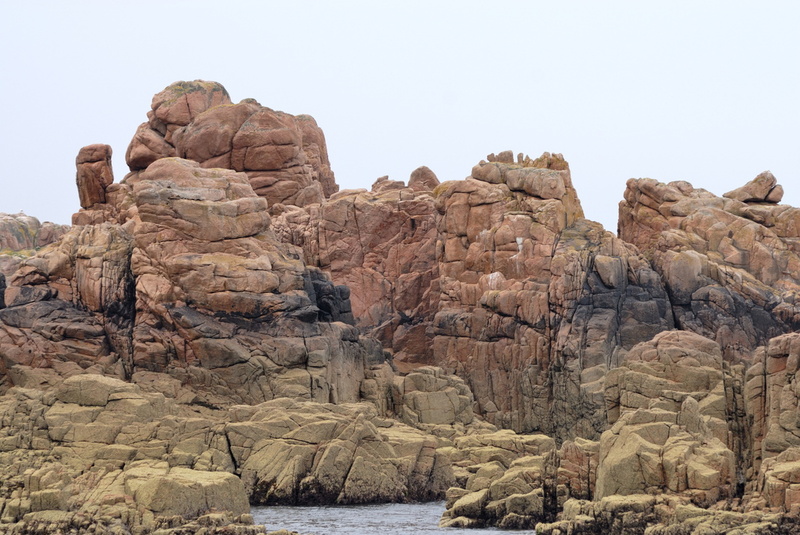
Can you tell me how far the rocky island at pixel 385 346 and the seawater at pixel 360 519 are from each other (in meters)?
1.20

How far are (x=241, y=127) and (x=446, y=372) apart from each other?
25.2m

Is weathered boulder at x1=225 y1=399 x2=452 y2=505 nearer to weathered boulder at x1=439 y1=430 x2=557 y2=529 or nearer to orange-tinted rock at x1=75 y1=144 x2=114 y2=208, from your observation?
weathered boulder at x1=439 y1=430 x2=557 y2=529

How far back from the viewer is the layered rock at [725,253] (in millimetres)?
111500

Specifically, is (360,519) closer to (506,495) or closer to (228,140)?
(506,495)

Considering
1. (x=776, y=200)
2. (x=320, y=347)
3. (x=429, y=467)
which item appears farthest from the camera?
(x=776, y=200)

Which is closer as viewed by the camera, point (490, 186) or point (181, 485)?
point (181, 485)

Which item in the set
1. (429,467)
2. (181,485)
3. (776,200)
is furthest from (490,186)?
(181,485)

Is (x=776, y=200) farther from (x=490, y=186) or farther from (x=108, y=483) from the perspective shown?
(x=108, y=483)

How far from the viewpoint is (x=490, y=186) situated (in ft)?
390

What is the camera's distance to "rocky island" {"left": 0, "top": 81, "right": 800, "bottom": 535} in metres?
77.3

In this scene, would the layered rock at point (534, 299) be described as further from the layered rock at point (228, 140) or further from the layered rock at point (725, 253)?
the layered rock at point (228, 140)

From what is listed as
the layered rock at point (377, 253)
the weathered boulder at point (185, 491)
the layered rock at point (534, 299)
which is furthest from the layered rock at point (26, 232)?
the weathered boulder at point (185, 491)

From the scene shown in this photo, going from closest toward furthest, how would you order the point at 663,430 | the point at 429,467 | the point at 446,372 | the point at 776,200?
the point at 663,430
the point at 429,467
the point at 446,372
the point at 776,200

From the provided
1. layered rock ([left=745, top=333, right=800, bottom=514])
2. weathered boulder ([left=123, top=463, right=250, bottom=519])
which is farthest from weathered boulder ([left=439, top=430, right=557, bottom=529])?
weathered boulder ([left=123, top=463, right=250, bottom=519])
